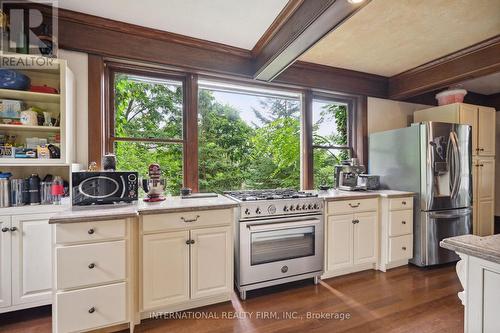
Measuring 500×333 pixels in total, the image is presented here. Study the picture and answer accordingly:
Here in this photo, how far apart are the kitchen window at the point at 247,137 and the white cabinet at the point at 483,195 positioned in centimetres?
250

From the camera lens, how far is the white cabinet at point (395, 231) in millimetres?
2676

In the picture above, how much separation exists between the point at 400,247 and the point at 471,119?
6.85ft

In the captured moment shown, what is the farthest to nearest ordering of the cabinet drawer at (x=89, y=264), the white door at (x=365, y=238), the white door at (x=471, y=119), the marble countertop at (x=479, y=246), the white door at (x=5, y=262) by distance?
the white door at (x=471, y=119) < the white door at (x=365, y=238) < the white door at (x=5, y=262) < the cabinet drawer at (x=89, y=264) < the marble countertop at (x=479, y=246)

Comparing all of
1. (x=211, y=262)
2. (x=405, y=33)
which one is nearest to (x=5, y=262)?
(x=211, y=262)

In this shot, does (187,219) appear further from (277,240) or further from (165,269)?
(277,240)

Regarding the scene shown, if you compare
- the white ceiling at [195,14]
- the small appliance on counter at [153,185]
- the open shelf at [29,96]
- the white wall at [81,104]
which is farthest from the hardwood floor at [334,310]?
the white ceiling at [195,14]

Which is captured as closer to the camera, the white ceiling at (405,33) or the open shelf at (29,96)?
the open shelf at (29,96)

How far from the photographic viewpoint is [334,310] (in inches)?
77.2

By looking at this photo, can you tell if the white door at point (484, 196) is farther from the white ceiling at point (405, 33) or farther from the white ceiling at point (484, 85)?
the white ceiling at point (405, 33)

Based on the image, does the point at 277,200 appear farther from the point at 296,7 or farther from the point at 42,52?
the point at 42,52

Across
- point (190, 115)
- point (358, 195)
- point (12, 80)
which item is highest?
point (12, 80)

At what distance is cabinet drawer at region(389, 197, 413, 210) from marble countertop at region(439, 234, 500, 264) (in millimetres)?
1773

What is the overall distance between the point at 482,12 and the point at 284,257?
2749 mm

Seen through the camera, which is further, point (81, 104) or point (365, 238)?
point (365, 238)
